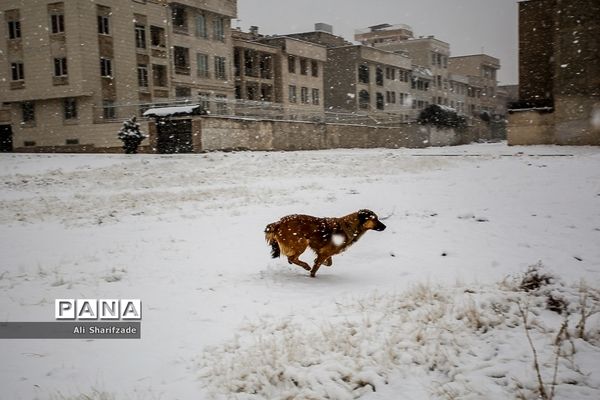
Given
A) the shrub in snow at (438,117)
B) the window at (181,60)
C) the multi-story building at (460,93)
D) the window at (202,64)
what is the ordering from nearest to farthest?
the window at (181,60), the window at (202,64), the shrub in snow at (438,117), the multi-story building at (460,93)

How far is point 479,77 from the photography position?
96.1 m

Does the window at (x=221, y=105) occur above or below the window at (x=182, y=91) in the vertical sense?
below

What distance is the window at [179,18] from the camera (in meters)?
42.4

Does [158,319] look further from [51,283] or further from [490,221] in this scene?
[490,221]

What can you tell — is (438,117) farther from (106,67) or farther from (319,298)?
(319,298)

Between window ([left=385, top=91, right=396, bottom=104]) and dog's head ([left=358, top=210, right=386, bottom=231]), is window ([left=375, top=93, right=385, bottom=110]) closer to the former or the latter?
window ([left=385, top=91, right=396, bottom=104])

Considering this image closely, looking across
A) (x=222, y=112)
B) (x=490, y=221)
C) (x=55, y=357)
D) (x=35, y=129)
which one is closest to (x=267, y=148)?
(x=222, y=112)

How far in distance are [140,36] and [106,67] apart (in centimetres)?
483

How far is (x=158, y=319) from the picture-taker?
5.22 meters

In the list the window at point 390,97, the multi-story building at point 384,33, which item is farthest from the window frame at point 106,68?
the multi-story building at point 384,33

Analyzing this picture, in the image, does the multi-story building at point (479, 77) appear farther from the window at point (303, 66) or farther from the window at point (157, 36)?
the window at point (157, 36)

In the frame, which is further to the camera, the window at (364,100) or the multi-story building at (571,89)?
the window at (364,100)

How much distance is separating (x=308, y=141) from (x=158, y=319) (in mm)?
34724

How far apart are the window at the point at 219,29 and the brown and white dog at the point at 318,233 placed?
43.5 meters
